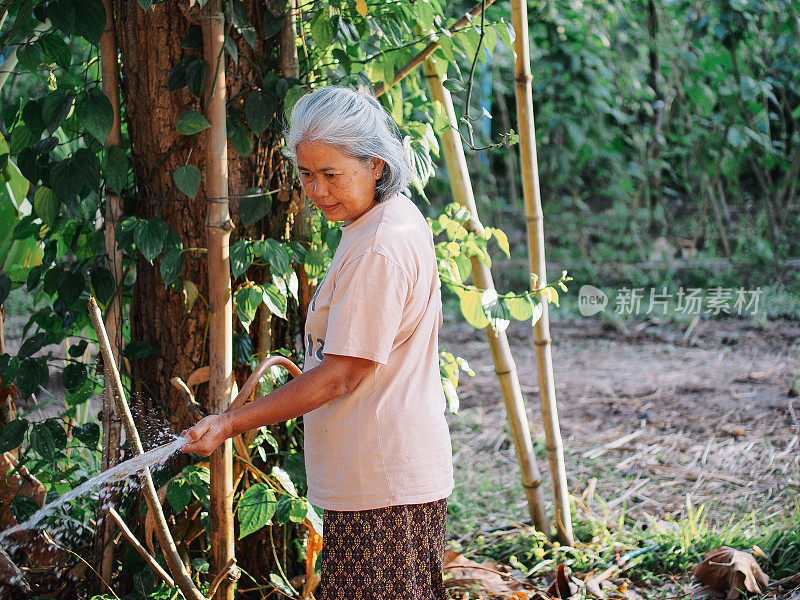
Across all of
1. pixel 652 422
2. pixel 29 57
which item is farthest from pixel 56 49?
pixel 652 422

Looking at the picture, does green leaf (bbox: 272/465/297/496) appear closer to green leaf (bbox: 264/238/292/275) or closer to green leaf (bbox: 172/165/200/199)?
green leaf (bbox: 264/238/292/275)

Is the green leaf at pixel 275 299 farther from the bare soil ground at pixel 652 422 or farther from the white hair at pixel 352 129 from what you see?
the bare soil ground at pixel 652 422

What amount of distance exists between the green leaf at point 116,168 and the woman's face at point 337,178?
541 mm

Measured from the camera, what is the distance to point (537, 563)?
220 centimetres

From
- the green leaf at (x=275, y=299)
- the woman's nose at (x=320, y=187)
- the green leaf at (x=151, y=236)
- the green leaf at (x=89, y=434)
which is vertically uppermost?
the woman's nose at (x=320, y=187)

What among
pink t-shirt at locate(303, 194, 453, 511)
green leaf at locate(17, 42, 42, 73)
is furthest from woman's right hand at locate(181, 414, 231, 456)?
green leaf at locate(17, 42, 42, 73)

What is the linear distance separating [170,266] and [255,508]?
1.71ft

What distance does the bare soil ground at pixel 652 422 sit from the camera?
2588 mm

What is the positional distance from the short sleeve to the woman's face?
0.13 metres

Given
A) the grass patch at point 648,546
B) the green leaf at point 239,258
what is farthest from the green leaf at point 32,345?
the grass patch at point 648,546

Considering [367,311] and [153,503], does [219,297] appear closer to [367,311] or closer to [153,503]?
[153,503]

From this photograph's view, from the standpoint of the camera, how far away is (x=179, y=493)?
1637 millimetres

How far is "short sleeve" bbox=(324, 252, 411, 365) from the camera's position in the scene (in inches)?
46.8

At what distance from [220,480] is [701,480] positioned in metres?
1.74
